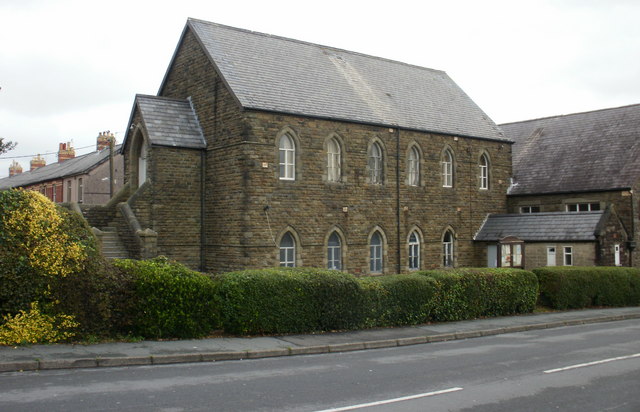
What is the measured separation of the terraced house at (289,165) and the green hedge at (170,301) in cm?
799

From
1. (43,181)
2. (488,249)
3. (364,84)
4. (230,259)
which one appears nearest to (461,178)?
(488,249)

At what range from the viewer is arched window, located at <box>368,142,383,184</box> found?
26797 millimetres

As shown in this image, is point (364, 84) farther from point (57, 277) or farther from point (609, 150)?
point (57, 277)

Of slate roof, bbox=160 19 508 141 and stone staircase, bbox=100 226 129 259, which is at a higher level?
slate roof, bbox=160 19 508 141

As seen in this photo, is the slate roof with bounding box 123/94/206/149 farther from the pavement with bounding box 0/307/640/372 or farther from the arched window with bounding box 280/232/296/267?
the pavement with bounding box 0/307/640/372

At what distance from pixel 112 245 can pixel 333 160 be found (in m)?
8.92

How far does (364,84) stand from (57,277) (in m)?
19.5

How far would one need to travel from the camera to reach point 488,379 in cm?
1032

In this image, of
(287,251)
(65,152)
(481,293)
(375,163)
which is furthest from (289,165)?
(65,152)

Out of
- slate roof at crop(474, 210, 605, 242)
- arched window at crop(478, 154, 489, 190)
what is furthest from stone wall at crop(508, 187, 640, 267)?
arched window at crop(478, 154, 489, 190)

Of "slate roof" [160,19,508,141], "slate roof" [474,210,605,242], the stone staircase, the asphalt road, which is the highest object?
"slate roof" [160,19,508,141]

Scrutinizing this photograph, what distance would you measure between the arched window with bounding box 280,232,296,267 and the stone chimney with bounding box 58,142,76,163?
34410 mm

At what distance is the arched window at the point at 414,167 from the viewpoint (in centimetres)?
2848

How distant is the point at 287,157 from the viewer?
24.1 meters
